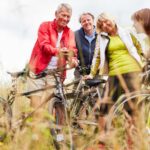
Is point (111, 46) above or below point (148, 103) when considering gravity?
above

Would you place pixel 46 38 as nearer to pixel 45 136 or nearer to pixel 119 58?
pixel 119 58

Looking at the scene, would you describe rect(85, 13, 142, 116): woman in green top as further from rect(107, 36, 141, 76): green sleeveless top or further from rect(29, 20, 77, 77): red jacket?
rect(29, 20, 77, 77): red jacket

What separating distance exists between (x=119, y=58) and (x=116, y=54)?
0.23ft

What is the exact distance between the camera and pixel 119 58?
5.48 meters

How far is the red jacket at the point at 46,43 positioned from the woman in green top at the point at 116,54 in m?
0.64

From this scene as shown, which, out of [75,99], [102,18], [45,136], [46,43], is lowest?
[75,99]

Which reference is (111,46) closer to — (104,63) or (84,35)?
(104,63)

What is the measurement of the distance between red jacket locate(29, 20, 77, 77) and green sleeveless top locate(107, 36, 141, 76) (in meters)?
0.74

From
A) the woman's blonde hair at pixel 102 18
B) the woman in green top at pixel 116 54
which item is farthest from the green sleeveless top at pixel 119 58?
the woman's blonde hair at pixel 102 18

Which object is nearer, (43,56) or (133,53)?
(133,53)

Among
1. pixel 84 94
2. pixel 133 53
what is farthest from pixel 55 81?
pixel 133 53

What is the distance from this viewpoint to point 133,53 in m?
5.41

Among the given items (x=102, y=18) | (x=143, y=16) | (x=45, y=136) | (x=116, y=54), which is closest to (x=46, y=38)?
(x=102, y=18)

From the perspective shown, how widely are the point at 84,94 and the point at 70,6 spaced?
1.11 meters
